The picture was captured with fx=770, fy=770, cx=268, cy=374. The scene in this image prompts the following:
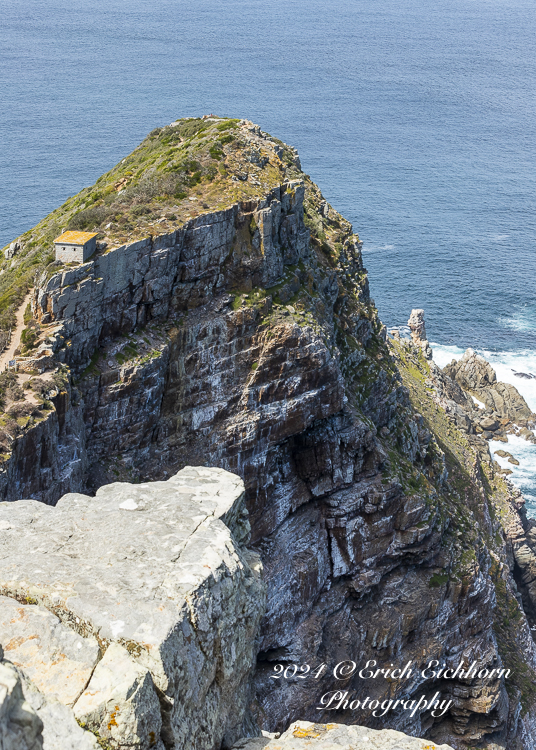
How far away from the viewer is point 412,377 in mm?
109688

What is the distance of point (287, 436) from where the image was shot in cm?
6106

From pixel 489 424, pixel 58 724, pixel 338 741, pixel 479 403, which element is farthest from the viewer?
pixel 479 403

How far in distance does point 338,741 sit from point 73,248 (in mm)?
36148

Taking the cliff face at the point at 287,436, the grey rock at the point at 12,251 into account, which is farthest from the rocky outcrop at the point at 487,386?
the grey rock at the point at 12,251

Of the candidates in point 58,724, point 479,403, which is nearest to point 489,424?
point 479,403

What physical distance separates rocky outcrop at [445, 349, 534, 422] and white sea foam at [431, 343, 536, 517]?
12.0 feet

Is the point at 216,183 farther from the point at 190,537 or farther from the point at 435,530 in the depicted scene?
the point at 190,537

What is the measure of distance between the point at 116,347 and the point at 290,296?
16280 millimetres

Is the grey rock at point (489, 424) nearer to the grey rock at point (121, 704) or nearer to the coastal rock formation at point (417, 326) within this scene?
the coastal rock formation at point (417, 326)

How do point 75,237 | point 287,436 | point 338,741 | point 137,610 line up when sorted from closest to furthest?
point 137,610
point 338,741
point 75,237
point 287,436

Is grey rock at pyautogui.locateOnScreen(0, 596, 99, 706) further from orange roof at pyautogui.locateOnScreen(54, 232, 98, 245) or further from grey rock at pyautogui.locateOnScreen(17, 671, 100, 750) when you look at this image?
orange roof at pyautogui.locateOnScreen(54, 232, 98, 245)

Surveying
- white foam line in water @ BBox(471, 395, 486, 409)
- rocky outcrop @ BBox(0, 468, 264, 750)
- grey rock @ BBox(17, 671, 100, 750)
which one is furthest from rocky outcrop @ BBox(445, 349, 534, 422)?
grey rock @ BBox(17, 671, 100, 750)

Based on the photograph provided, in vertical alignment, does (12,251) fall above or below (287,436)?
above

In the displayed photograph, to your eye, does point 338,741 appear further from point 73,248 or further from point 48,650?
point 73,248
